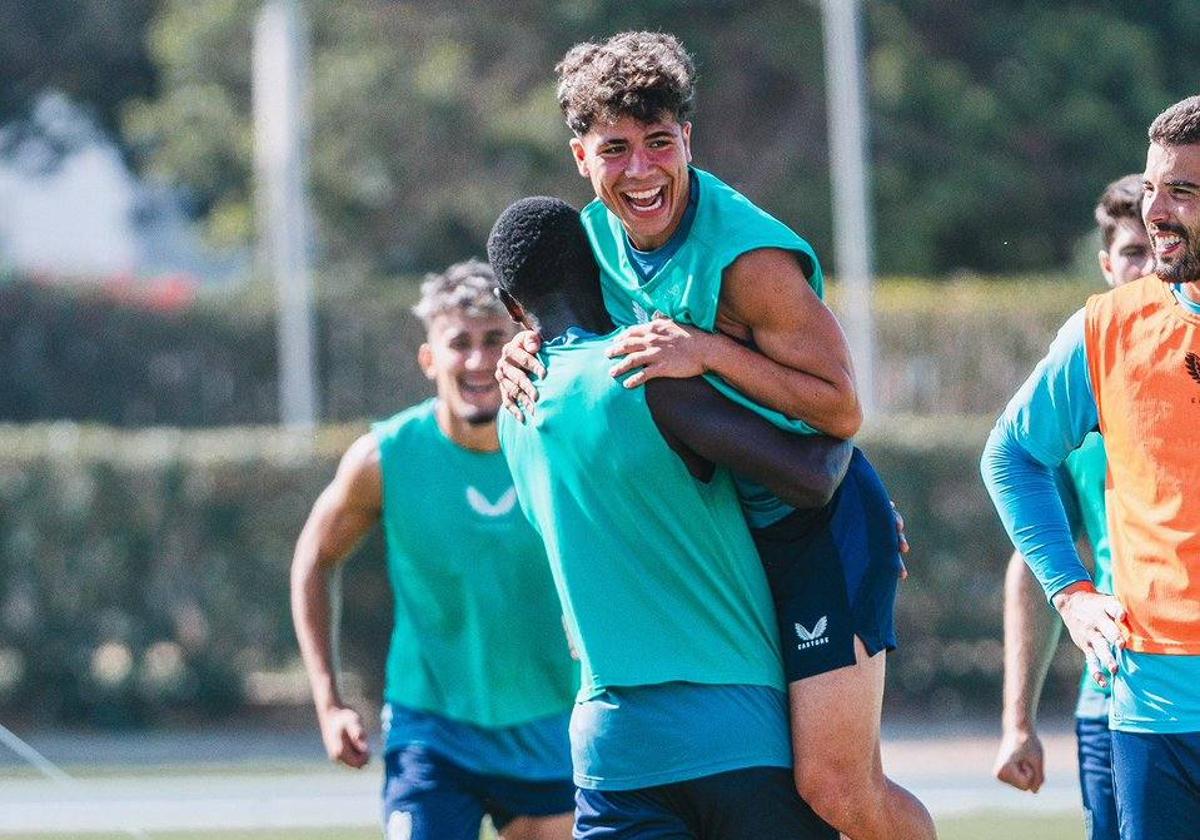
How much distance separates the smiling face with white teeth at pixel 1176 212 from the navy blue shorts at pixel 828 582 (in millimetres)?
752

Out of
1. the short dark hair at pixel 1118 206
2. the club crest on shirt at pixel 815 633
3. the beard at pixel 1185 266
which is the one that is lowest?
the club crest on shirt at pixel 815 633

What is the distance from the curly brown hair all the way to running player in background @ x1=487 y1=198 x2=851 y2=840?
441 millimetres

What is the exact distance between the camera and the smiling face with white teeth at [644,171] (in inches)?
162

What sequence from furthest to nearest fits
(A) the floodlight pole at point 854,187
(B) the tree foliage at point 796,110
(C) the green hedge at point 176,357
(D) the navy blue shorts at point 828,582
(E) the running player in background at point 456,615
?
1. (B) the tree foliage at point 796,110
2. (C) the green hedge at point 176,357
3. (A) the floodlight pole at point 854,187
4. (E) the running player in background at point 456,615
5. (D) the navy blue shorts at point 828,582

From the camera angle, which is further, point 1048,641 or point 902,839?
point 1048,641

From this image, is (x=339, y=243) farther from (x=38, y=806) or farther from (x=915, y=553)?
(x=38, y=806)

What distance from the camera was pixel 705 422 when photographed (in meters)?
4.04

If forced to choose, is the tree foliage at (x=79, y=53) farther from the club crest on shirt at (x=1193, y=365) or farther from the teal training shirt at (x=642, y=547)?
the club crest on shirt at (x=1193, y=365)

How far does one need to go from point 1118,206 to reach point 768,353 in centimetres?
198

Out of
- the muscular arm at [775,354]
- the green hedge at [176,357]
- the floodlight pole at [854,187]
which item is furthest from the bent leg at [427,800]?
the green hedge at [176,357]

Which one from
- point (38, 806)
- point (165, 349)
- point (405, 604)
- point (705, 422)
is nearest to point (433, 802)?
point (405, 604)

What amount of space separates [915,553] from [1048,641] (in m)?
9.47

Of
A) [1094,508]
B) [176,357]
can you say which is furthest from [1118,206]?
[176,357]

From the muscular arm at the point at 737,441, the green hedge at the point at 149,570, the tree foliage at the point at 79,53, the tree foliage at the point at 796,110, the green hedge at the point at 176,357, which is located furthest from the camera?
the tree foliage at the point at 79,53
